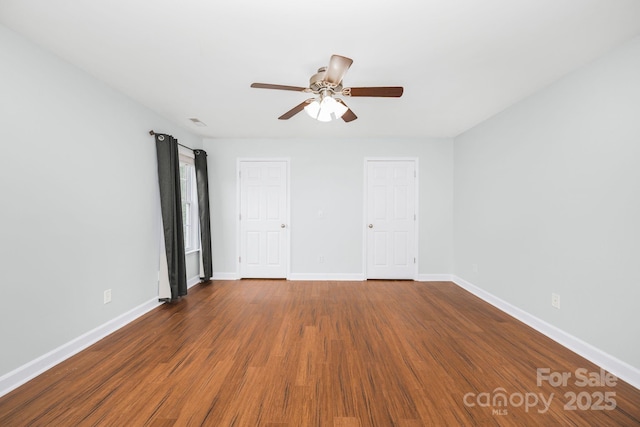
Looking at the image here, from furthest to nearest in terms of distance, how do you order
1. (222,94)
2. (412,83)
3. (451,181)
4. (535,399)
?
(451,181) → (222,94) → (412,83) → (535,399)

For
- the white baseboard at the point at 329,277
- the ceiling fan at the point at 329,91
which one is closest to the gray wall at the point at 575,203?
the ceiling fan at the point at 329,91

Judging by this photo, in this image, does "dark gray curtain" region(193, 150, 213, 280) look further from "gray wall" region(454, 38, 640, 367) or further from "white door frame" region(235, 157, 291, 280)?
"gray wall" region(454, 38, 640, 367)

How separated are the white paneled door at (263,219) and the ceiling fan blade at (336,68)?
2.84 m

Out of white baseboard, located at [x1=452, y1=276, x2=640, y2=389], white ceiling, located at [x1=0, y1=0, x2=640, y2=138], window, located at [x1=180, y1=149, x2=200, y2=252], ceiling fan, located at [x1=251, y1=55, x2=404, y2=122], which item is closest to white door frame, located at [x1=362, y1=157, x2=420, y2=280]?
white baseboard, located at [x1=452, y1=276, x2=640, y2=389]

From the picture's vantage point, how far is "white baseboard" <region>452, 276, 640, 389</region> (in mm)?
1898

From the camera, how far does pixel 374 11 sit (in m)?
1.61

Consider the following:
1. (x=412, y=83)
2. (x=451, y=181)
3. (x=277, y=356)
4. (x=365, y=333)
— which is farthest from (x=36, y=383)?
(x=451, y=181)

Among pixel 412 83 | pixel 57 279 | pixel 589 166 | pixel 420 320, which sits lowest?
pixel 420 320

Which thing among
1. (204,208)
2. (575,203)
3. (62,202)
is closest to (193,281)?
(204,208)

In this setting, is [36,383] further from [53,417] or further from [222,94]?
[222,94]

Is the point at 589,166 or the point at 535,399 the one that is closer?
the point at 535,399

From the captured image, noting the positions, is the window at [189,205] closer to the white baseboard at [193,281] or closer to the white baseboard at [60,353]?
the white baseboard at [193,281]

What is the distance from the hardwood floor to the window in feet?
4.95

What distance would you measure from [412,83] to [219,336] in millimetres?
3108
